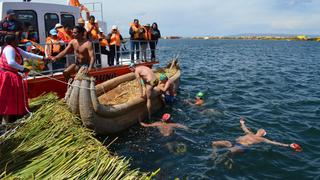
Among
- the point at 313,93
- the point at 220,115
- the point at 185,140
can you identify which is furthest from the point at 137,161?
the point at 313,93

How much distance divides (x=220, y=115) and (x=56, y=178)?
9.14 meters

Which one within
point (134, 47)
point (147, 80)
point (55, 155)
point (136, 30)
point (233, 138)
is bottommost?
point (233, 138)

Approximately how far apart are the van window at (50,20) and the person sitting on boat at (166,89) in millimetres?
4331

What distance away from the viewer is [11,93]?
6.61m

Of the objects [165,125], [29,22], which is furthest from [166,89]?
[29,22]

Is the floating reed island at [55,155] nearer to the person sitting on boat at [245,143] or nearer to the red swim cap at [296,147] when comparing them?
the person sitting on boat at [245,143]

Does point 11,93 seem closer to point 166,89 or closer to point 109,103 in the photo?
point 109,103

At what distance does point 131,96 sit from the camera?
1149cm

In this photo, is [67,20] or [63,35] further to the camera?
[67,20]

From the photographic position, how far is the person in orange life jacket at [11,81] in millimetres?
6395

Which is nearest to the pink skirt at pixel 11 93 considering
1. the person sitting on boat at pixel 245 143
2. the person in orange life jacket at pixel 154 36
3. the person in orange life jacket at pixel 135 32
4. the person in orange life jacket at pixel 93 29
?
the person sitting on boat at pixel 245 143

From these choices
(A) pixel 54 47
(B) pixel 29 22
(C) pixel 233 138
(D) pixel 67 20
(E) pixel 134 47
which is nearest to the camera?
(C) pixel 233 138

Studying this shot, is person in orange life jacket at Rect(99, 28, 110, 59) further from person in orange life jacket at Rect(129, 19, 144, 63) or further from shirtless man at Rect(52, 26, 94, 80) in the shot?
shirtless man at Rect(52, 26, 94, 80)

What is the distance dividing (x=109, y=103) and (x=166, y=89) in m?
Result: 2.48
